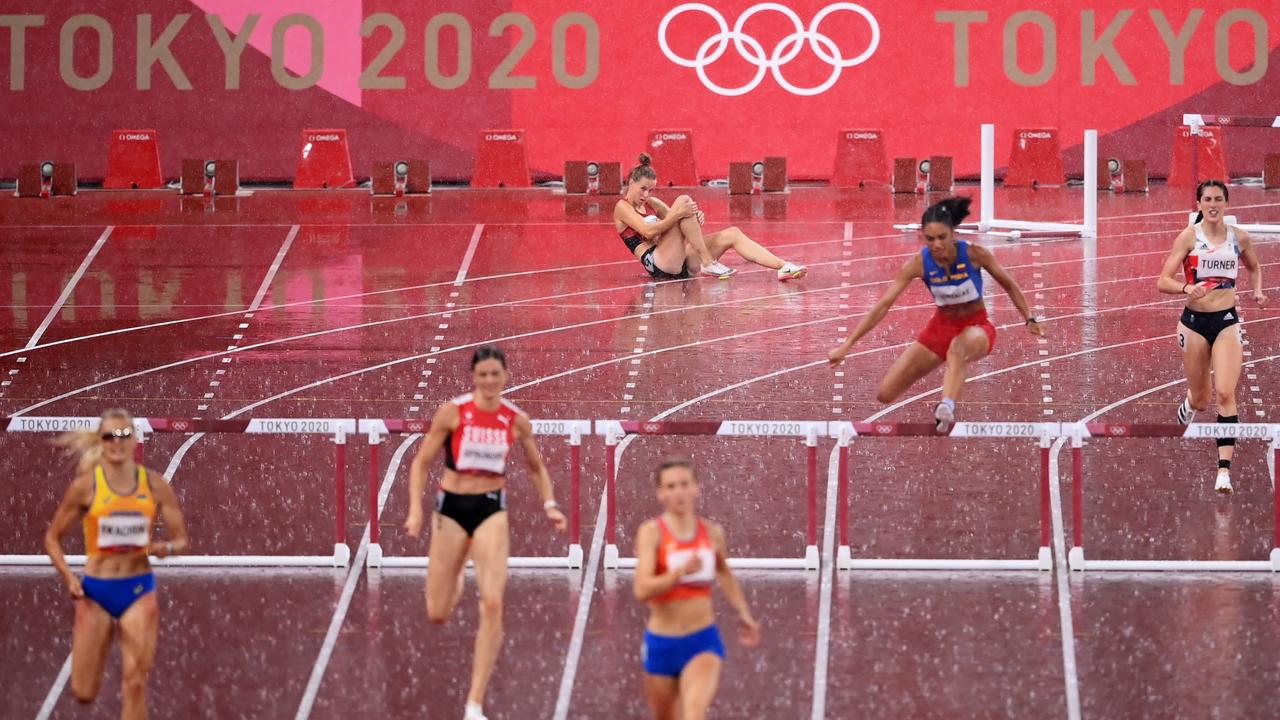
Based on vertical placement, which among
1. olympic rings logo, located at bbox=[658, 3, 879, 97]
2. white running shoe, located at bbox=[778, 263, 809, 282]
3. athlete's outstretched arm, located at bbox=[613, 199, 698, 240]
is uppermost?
olympic rings logo, located at bbox=[658, 3, 879, 97]

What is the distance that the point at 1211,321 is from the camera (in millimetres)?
11664

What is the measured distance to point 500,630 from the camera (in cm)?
843

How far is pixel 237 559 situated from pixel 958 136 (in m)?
13.9

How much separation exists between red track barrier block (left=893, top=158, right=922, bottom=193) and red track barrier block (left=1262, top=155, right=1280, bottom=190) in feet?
13.2

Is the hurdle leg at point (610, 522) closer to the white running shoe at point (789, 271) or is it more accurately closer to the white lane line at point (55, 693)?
the white lane line at point (55, 693)

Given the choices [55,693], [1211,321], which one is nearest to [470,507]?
[55,693]

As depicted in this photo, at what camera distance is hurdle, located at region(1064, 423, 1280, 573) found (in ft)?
33.9

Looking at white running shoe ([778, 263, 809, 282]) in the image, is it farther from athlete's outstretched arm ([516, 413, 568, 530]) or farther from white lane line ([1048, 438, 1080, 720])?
athlete's outstretched arm ([516, 413, 568, 530])

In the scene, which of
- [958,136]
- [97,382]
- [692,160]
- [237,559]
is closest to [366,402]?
[97,382]

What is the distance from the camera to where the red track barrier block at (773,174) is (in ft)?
73.4

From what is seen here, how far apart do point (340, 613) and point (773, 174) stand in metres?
13.2

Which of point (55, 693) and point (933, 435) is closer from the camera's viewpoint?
point (55, 693)

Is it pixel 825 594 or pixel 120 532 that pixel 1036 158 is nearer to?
pixel 825 594

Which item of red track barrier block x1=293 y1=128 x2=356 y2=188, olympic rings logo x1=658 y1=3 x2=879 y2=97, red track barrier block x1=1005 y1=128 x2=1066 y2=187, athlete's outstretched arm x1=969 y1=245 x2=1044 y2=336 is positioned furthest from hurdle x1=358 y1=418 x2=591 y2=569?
red track barrier block x1=1005 y1=128 x2=1066 y2=187
